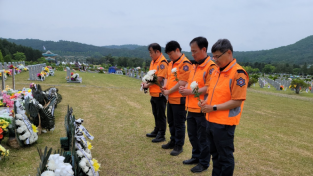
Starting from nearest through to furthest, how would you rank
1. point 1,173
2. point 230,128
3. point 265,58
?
1. point 230,128
2. point 1,173
3. point 265,58

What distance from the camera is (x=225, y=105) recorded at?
2.35 metres

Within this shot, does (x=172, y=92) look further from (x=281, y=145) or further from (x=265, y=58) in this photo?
(x=265, y=58)

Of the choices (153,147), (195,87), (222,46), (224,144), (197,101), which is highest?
(222,46)

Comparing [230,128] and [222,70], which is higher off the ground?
[222,70]

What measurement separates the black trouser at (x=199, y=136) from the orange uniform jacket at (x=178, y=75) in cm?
53

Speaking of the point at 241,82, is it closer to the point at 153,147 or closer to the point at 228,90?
the point at 228,90

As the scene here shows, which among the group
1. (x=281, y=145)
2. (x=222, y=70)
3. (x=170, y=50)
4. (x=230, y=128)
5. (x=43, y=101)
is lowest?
(x=281, y=145)

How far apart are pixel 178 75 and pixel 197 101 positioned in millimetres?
699

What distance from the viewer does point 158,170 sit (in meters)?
3.36

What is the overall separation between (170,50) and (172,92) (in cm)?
76

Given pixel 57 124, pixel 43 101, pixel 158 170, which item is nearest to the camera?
pixel 158 170

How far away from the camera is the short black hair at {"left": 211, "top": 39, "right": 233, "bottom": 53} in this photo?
7.70 ft

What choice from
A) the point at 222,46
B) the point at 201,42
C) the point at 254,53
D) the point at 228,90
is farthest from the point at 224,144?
the point at 254,53

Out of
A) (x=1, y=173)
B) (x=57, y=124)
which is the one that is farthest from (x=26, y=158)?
(x=57, y=124)
